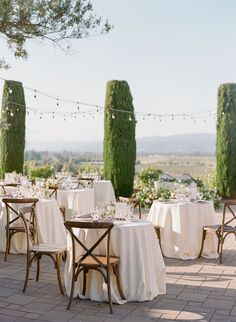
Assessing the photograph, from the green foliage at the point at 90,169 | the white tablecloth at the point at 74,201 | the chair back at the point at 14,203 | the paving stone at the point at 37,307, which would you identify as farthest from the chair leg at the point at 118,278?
the green foliage at the point at 90,169

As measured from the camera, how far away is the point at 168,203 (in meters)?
7.28

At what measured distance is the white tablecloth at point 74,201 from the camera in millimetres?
9289

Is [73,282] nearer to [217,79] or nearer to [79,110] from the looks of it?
[79,110]

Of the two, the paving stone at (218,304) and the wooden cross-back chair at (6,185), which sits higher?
the wooden cross-back chair at (6,185)

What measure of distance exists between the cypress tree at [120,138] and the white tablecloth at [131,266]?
29.0ft

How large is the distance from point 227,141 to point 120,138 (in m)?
3.02

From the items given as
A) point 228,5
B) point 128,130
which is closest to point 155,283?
point 228,5

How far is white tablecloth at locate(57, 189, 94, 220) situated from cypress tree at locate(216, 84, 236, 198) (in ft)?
18.9

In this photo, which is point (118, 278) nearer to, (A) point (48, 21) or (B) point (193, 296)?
(B) point (193, 296)

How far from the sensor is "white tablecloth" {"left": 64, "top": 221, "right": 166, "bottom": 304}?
4.91 meters

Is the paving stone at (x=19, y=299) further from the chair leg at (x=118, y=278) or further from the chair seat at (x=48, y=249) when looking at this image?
the chair leg at (x=118, y=278)

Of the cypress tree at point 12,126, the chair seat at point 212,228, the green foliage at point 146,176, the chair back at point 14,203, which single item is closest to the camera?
the chair back at point 14,203

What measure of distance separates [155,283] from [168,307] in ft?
1.17

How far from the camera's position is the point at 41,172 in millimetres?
15500
